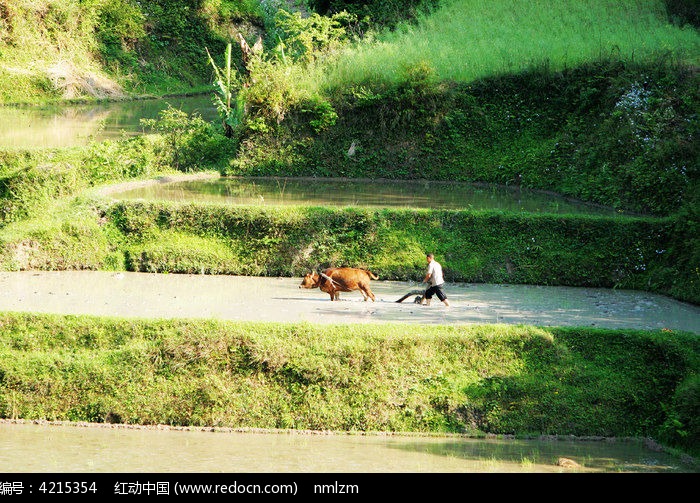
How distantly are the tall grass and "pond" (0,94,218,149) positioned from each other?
6.50 metres

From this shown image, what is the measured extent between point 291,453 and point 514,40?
20306 millimetres

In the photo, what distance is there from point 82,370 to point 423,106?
14147mm

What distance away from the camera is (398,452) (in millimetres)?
12977

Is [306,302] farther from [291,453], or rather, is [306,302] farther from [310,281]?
[291,453]

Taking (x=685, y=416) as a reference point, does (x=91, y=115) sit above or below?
above

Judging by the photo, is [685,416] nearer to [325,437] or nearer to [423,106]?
[325,437]

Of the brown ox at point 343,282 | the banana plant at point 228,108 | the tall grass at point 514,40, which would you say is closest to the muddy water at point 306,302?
the brown ox at point 343,282

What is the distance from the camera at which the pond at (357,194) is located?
21.6 m

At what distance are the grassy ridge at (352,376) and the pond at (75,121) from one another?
9.98 m

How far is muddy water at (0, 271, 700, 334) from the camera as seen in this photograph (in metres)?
16.1

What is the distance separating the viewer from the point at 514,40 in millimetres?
30172

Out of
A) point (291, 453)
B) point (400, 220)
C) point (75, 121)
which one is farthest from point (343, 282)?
point (75, 121)

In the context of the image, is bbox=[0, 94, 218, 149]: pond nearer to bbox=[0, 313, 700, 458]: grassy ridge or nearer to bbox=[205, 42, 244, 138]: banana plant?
bbox=[205, 42, 244, 138]: banana plant

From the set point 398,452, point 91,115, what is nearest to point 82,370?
point 398,452
